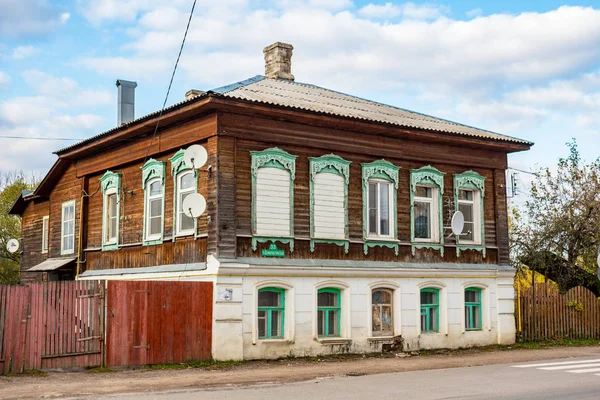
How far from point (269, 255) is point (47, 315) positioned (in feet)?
18.3

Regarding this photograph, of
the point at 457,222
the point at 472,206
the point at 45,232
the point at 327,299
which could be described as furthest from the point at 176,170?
the point at 45,232

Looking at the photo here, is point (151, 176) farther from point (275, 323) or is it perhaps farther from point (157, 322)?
point (275, 323)

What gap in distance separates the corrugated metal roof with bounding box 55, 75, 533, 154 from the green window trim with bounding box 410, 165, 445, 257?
1273 millimetres

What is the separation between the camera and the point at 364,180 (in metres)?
20.6

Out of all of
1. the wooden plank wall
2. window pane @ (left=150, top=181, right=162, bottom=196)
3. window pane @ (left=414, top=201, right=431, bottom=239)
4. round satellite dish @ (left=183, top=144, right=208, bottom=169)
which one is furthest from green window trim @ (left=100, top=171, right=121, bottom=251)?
window pane @ (left=414, top=201, right=431, bottom=239)

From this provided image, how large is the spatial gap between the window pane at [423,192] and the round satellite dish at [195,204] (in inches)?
280

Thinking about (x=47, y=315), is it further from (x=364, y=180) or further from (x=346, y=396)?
(x=364, y=180)

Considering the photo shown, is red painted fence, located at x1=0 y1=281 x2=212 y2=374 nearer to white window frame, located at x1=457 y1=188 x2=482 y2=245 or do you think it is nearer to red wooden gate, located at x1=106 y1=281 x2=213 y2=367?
red wooden gate, located at x1=106 y1=281 x2=213 y2=367

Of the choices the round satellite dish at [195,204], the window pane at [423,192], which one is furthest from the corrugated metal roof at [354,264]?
the window pane at [423,192]

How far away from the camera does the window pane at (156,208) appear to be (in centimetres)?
2072

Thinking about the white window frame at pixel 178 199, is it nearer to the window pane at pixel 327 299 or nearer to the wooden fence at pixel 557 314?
the window pane at pixel 327 299

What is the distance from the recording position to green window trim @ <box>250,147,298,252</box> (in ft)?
60.7

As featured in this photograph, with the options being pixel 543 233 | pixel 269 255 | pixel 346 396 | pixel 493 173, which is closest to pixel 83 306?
pixel 269 255

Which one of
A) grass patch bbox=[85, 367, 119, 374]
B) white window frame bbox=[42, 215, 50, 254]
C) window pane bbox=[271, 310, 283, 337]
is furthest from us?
white window frame bbox=[42, 215, 50, 254]
